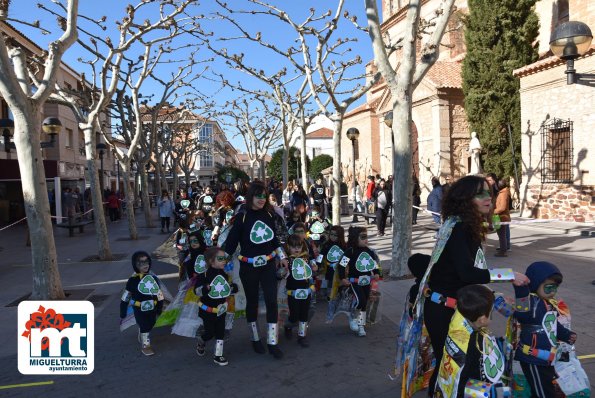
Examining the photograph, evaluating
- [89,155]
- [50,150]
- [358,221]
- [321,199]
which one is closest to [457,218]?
[89,155]

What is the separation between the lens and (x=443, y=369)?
2975 mm

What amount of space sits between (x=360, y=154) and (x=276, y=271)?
30.2 m

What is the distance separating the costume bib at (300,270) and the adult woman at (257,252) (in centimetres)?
32

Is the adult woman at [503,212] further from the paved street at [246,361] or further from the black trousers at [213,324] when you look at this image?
the black trousers at [213,324]

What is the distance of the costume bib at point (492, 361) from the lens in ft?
9.19

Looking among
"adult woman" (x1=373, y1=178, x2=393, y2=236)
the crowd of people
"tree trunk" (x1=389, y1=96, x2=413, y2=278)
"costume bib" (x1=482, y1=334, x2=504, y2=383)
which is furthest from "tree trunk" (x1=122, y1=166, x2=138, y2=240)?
"costume bib" (x1=482, y1=334, x2=504, y2=383)

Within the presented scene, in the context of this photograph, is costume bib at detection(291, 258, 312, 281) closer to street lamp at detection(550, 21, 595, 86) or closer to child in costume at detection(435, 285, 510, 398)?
child in costume at detection(435, 285, 510, 398)

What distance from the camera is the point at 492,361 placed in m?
2.82

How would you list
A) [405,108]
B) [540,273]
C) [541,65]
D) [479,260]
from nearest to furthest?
[479,260] < [540,273] < [405,108] < [541,65]

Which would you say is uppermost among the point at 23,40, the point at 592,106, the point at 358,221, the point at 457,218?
the point at 23,40

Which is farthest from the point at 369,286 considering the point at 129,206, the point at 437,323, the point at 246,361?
the point at 129,206

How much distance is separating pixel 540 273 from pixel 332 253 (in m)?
2.98

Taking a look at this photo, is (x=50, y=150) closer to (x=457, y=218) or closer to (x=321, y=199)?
(x=321, y=199)

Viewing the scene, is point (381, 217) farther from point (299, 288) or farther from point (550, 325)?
point (550, 325)
